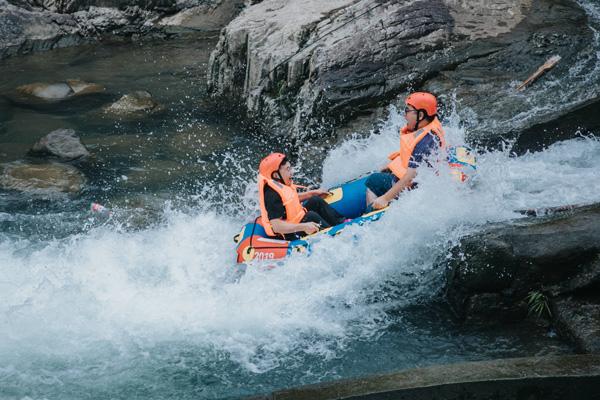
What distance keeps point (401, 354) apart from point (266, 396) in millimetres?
1688

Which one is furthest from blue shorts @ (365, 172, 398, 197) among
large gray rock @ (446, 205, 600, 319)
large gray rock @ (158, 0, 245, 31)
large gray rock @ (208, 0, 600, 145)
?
large gray rock @ (158, 0, 245, 31)

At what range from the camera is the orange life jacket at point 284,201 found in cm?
699

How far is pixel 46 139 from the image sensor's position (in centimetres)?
1107

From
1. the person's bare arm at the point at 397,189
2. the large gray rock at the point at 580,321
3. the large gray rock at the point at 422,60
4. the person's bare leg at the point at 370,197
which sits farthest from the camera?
the large gray rock at the point at 422,60

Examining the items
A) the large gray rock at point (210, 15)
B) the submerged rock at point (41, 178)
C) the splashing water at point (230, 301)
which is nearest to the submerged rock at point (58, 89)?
the submerged rock at point (41, 178)

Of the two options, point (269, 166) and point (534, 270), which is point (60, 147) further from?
point (534, 270)

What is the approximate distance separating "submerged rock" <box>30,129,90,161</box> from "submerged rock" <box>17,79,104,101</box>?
2.72 m

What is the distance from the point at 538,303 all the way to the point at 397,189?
1923 mm

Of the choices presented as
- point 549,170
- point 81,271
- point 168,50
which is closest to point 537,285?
point 549,170

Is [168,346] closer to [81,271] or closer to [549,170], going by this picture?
[81,271]

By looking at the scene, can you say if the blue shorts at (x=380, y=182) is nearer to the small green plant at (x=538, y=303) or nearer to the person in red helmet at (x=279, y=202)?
the person in red helmet at (x=279, y=202)

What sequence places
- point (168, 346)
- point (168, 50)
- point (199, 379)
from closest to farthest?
point (199, 379)
point (168, 346)
point (168, 50)

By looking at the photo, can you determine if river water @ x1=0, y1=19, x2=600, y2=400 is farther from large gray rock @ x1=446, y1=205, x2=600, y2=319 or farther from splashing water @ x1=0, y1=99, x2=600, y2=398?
large gray rock @ x1=446, y1=205, x2=600, y2=319

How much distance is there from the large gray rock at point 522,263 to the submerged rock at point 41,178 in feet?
20.2
